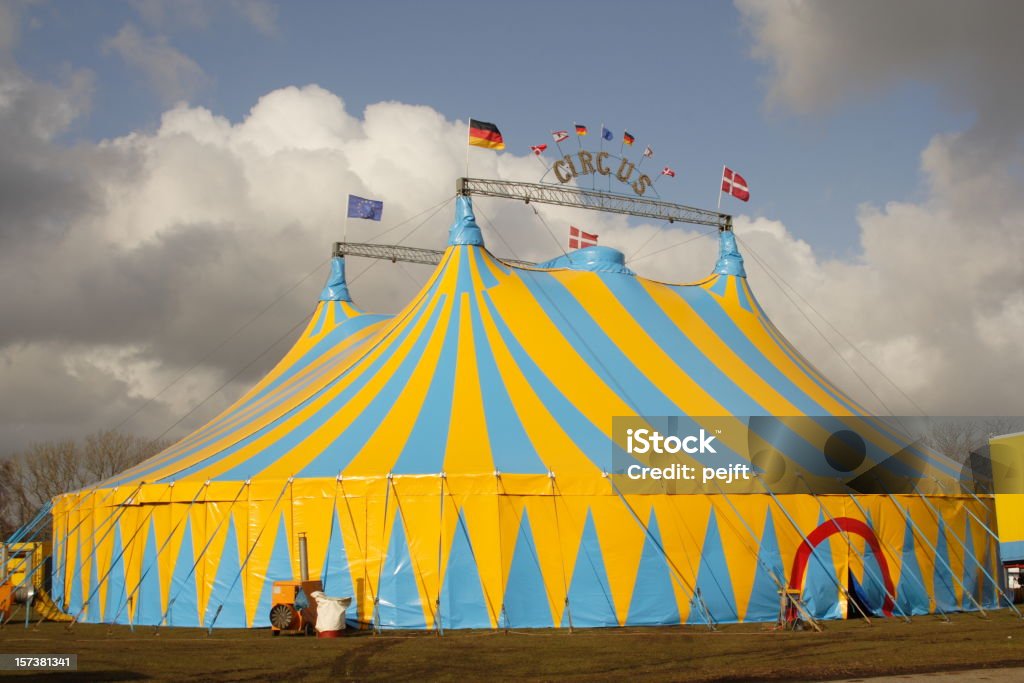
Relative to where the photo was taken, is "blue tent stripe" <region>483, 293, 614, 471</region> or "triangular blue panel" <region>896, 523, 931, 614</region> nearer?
"blue tent stripe" <region>483, 293, 614, 471</region>

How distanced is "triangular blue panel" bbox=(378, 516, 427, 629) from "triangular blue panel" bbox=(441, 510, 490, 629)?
327mm

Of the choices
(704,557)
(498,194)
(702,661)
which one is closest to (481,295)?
(498,194)

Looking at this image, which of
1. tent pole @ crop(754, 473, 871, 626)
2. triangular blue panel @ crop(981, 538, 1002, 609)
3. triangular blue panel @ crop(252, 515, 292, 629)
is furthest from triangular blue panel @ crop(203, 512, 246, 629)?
triangular blue panel @ crop(981, 538, 1002, 609)

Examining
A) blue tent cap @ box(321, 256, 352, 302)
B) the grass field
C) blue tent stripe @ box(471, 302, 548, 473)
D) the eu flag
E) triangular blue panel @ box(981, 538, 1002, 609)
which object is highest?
the eu flag

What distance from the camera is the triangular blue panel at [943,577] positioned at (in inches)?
494

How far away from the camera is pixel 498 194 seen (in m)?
15.4

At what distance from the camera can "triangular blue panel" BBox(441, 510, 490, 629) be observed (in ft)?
34.6

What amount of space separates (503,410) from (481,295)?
2368mm

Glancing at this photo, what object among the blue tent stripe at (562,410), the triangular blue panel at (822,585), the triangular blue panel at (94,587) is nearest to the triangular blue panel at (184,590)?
the triangular blue panel at (94,587)

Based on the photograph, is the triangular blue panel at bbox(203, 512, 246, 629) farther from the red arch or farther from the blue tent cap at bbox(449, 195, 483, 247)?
the red arch

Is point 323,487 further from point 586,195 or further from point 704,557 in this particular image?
point 586,195

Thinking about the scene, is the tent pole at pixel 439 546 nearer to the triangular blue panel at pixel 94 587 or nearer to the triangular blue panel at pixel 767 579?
the triangular blue panel at pixel 767 579

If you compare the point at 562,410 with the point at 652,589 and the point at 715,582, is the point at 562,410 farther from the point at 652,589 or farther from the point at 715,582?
the point at 715,582

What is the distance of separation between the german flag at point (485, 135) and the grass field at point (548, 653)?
8158 millimetres
